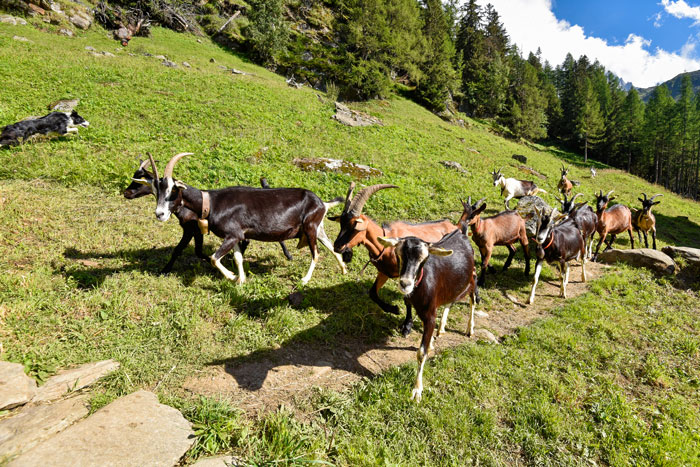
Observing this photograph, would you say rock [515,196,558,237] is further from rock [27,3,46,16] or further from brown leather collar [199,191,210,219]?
rock [27,3,46,16]

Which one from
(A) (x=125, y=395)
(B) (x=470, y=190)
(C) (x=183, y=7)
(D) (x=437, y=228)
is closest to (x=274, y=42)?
(C) (x=183, y=7)

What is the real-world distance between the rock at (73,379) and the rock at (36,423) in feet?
0.52

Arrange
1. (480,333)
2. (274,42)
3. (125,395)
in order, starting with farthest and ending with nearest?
(274,42), (480,333), (125,395)

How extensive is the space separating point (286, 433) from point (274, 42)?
4440 centimetres

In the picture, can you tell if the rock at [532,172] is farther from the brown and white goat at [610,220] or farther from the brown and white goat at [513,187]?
the brown and white goat at [610,220]

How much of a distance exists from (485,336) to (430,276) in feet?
8.37

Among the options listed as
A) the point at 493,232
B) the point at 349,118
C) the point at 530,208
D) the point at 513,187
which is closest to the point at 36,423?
the point at 493,232

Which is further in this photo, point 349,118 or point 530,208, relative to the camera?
point 349,118

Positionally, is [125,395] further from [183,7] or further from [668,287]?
[183,7]

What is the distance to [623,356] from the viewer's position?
6156 millimetres

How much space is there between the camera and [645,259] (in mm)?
10789

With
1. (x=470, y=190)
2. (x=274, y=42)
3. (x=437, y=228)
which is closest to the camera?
(x=437, y=228)

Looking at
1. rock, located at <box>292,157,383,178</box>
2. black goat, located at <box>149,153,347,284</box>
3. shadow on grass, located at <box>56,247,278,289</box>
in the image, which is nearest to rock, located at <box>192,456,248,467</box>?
black goat, located at <box>149,153,347,284</box>

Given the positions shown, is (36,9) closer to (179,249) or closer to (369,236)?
(179,249)
